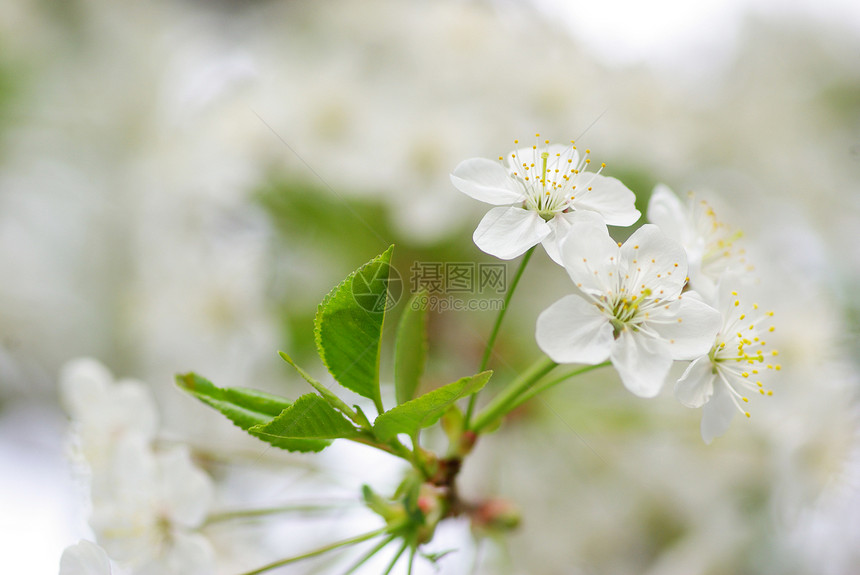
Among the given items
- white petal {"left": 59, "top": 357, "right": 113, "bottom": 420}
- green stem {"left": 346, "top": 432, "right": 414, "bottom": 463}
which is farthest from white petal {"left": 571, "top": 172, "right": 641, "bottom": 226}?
white petal {"left": 59, "top": 357, "right": 113, "bottom": 420}

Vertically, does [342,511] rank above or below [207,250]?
below

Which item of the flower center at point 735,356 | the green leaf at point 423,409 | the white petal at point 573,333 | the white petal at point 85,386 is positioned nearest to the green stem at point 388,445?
the green leaf at point 423,409

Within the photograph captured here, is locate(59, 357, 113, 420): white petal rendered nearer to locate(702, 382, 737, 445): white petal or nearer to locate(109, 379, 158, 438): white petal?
locate(109, 379, 158, 438): white petal

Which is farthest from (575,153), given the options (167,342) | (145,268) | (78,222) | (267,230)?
(78,222)

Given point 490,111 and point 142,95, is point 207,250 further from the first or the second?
point 142,95

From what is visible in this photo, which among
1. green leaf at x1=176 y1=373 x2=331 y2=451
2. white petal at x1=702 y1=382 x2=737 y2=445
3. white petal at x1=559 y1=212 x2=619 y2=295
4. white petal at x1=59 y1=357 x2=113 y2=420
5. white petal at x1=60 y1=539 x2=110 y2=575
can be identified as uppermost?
white petal at x1=59 y1=357 x2=113 y2=420

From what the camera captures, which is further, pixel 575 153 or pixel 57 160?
pixel 57 160

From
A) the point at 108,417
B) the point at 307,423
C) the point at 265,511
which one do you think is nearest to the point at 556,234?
the point at 307,423

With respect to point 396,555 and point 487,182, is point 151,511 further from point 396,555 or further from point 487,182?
point 487,182
